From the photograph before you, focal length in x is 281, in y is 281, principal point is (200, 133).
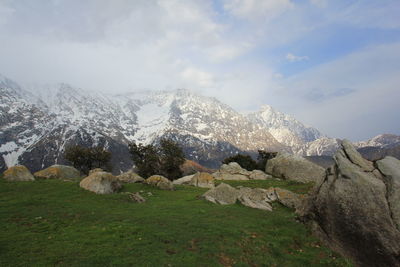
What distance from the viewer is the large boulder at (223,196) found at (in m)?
42.1

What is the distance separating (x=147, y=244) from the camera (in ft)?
74.5

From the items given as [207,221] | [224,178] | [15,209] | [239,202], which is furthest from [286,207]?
[224,178]

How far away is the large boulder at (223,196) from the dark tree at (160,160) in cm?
5425

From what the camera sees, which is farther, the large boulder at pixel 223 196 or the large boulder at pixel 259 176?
the large boulder at pixel 259 176

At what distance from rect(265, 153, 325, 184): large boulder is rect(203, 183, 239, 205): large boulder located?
28.8m

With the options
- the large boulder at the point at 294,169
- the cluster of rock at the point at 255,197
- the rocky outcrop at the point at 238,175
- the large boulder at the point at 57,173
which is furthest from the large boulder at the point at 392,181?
the large boulder at the point at 57,173

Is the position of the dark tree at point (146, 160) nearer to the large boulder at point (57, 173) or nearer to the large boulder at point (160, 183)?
the large boulder at point (57, 173)

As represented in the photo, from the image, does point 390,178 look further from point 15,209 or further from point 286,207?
point 15,209

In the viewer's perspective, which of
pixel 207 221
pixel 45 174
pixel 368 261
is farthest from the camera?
pixel 45 174

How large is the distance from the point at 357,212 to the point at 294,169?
165ft

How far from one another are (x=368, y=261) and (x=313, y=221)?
21.9 feet

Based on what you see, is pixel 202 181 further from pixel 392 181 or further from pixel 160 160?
pixel 392 181

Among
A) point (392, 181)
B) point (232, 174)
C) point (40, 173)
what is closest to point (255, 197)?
point (392, 181)

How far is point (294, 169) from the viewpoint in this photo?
71.9m
